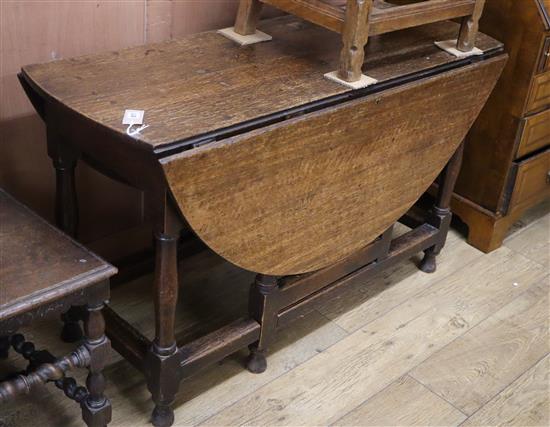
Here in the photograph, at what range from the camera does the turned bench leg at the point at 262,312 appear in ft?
6.00

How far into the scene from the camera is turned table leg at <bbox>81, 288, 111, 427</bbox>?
1.48 metres

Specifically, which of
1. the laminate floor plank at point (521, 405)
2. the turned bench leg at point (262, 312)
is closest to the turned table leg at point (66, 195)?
the turned bench leg at point (262, 312)

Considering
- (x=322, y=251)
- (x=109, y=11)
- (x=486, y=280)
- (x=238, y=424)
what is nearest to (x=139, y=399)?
(x=238, y=424)

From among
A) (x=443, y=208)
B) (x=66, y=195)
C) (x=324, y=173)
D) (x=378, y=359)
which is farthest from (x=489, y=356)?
(x=66, y=195)

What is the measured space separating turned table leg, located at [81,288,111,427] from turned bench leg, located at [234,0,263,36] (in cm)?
82

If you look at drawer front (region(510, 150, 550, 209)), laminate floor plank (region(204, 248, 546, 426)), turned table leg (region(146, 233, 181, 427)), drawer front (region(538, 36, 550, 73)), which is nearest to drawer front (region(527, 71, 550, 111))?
drawer front (region(538, 36, 550, 73))

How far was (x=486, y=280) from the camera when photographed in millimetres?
2449

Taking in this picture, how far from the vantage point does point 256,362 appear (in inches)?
77.1

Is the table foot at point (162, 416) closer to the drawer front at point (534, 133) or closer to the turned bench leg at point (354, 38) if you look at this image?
the turned bench leg at point (354, 38)

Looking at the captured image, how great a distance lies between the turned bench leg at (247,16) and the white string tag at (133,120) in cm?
52

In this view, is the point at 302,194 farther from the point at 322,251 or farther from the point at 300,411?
the point at 300,411

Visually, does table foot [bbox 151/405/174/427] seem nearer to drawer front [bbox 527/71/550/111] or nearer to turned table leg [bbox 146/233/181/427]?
turned table leg [bbox 146/233/181/427]

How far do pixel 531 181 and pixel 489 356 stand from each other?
690mm

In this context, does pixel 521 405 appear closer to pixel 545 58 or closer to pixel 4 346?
pixel 545 58
